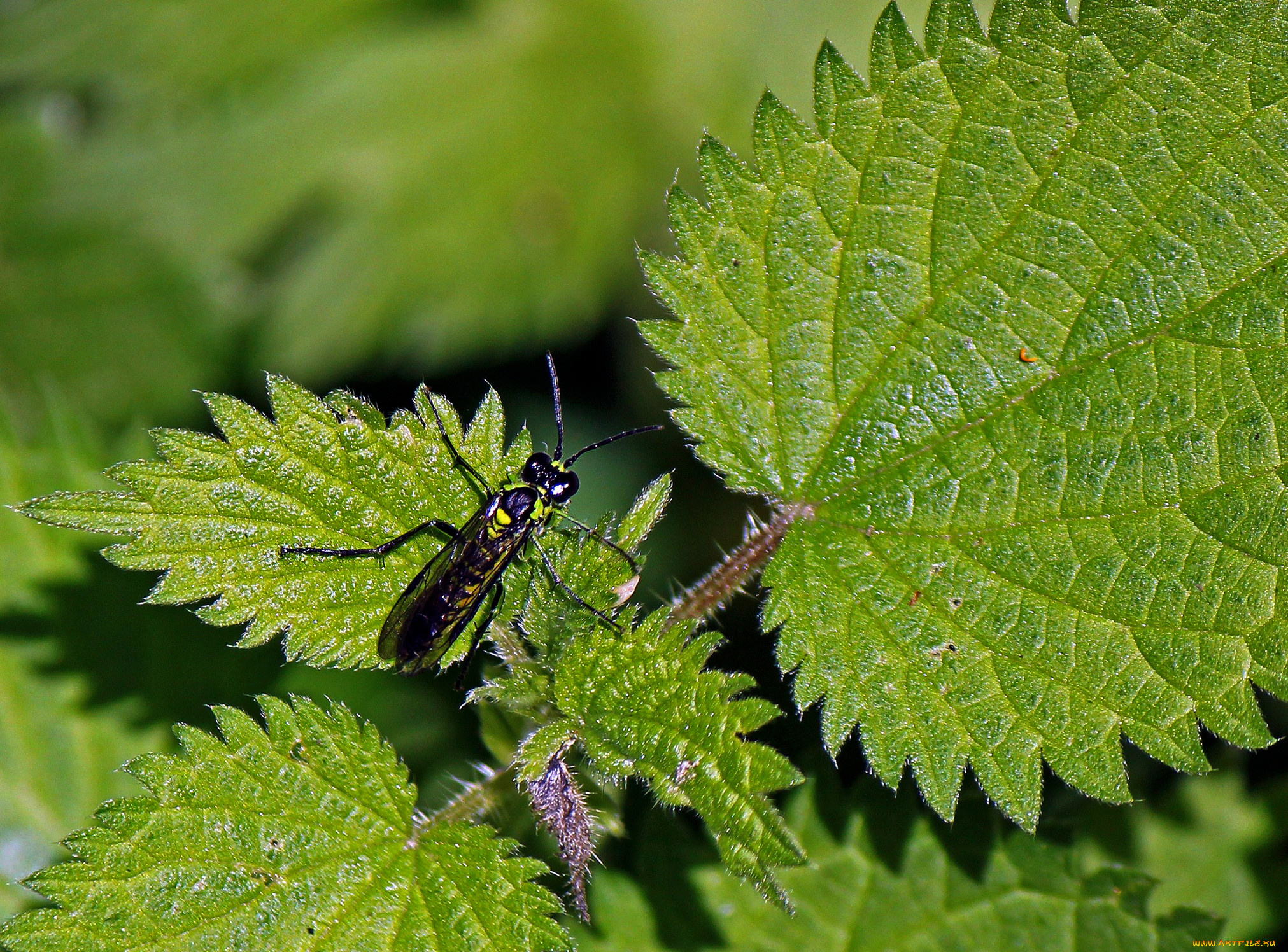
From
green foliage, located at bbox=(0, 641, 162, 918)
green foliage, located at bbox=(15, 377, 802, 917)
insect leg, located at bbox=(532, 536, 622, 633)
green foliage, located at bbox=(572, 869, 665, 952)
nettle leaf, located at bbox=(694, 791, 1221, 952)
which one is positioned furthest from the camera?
green foliage, located at bbox=(0, 641, 162, 918)

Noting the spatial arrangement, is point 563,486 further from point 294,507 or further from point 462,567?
point 294,507

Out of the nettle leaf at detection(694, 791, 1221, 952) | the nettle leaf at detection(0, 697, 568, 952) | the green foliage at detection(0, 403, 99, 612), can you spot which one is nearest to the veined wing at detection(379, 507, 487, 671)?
the nettle leaf at detection(0, 697, 568, 952)

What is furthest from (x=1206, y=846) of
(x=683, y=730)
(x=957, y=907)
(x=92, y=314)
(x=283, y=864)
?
(x=92, y=314)

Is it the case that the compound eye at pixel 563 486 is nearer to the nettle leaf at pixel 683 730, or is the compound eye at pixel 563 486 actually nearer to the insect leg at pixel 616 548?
the insect leg at pixel 616 548

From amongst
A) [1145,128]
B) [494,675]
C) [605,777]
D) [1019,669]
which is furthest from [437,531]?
[1145,128]

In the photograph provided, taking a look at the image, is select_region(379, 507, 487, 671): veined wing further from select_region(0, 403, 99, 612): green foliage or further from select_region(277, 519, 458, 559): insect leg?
select_region(0, 403, 99, 612): green foliage

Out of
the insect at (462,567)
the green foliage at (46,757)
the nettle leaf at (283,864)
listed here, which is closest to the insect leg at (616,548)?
the insect at (462,567)
